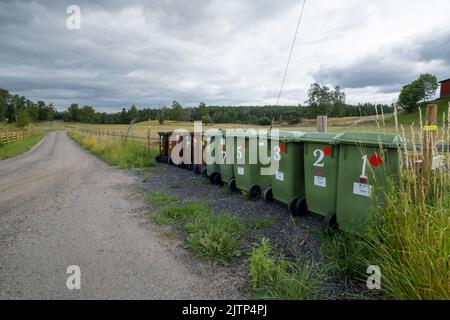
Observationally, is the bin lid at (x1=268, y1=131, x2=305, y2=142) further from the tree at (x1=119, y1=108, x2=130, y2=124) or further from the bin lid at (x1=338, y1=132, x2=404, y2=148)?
the tree at (x1=119, y1=108, x2=130, y2=124)

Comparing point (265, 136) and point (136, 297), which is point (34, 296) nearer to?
point (136, 297)

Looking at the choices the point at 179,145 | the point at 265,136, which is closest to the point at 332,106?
the point at 179,145

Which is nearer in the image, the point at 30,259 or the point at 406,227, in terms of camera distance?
the point at 406,227

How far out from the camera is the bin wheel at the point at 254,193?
20.3 feet

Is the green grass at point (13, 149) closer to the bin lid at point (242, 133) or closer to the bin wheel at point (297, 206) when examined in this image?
the bin lid at point (242, 133)

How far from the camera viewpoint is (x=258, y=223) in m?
4.69

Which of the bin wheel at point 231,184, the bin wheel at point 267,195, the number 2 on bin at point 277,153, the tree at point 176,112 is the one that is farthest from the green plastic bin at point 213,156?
the tree at point 176,112

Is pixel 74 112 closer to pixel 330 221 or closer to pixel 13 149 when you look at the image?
pixel 13 149

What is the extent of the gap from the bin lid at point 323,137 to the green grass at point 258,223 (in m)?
1.47

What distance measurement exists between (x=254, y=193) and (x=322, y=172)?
6.63 ft

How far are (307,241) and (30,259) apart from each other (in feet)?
11.7

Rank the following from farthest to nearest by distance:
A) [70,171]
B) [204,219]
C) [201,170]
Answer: [70,171], [201,170], [204,219]
